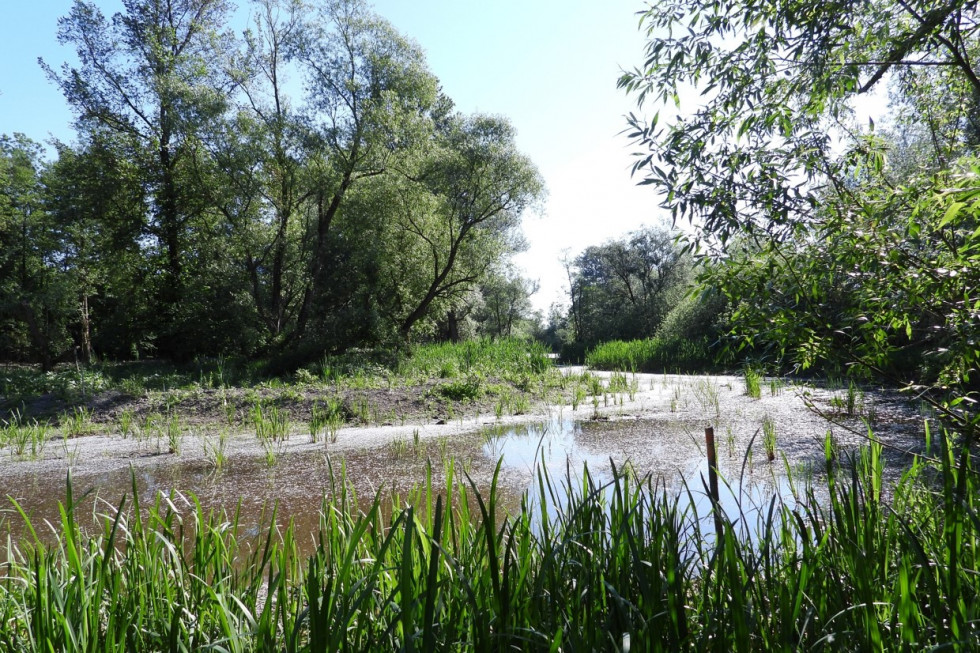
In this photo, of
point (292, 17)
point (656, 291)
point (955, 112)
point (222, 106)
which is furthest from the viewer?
point (656, 291)

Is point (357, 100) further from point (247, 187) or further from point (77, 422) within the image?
point (77, 422)

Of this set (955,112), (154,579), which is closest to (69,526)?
(154,579)

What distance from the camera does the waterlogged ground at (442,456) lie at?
3969 millimetres

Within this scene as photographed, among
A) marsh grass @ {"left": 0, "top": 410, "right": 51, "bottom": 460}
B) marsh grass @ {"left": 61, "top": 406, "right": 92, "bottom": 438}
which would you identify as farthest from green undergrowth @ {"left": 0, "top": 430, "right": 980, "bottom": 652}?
marsh grass @ {"left": 61, "top": 406, "right": 92, "bottom": 438}

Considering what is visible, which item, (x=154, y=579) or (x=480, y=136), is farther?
(x=480, y=136)

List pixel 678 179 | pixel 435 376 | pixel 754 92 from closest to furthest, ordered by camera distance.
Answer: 1. pixel 678 179
2. pixel 754 92
3. pixel 435 376

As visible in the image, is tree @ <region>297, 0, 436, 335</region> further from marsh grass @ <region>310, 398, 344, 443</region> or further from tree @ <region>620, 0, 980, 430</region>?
tree @ <region>620, 0, 980, 430</region>

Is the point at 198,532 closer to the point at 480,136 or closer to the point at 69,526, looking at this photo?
the point at 69,526

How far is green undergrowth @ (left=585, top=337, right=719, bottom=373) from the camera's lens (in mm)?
18031

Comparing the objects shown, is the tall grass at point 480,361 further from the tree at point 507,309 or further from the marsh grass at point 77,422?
the tree at point 507,309

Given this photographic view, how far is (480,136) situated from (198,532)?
724 inches

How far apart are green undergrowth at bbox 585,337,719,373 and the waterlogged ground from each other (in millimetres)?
9542

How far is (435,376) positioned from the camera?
11750 millimetres

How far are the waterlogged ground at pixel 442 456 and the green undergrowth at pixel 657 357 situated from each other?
9542mm
